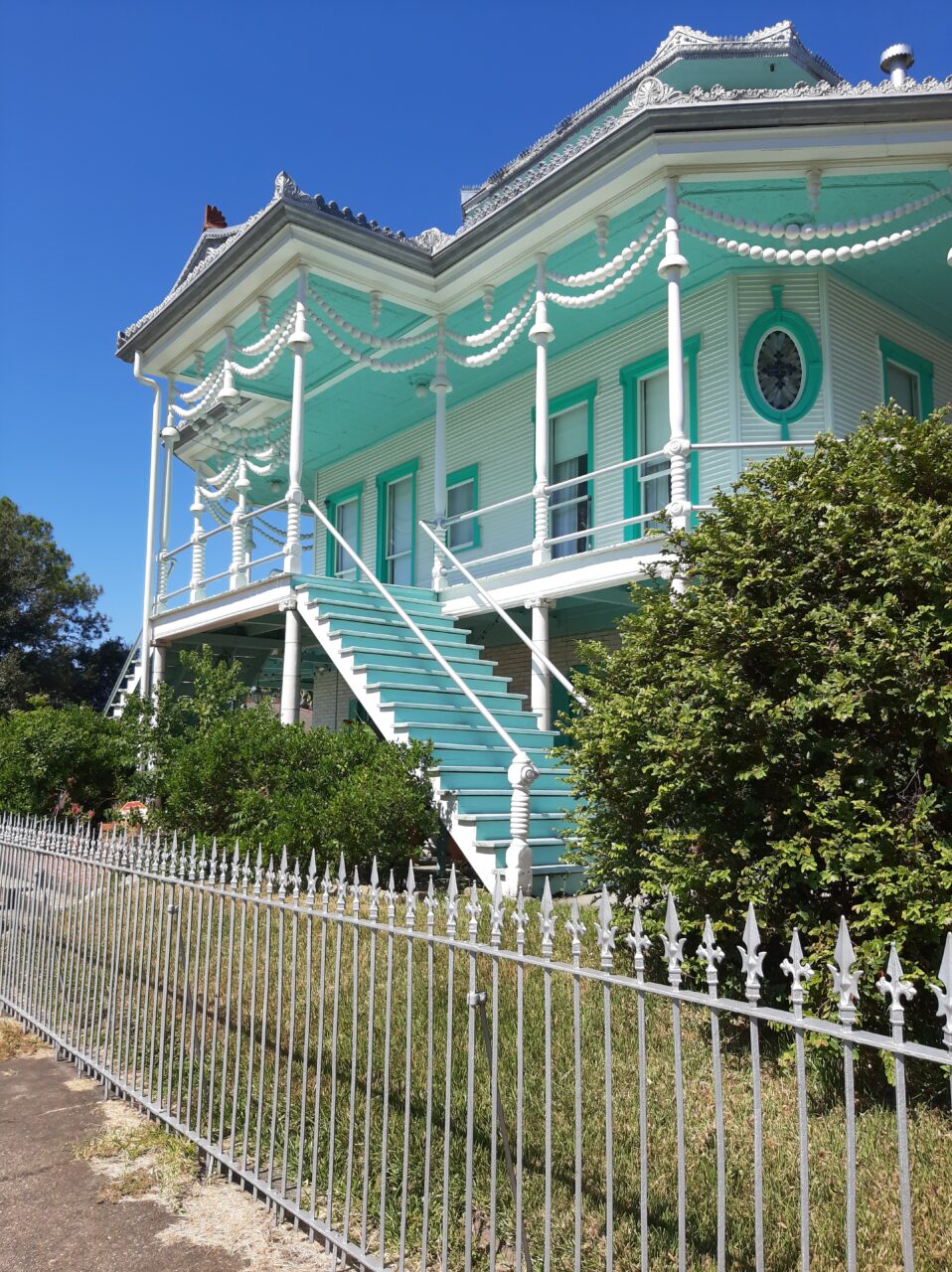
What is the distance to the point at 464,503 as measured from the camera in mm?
16219

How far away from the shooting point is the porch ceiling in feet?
33.6

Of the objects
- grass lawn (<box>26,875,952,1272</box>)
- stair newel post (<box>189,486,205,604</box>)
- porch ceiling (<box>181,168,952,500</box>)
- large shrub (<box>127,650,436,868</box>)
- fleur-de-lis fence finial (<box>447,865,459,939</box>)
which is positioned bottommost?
grass lawn (<box>26,875,952,1272</box>)

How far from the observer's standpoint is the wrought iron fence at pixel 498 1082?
9.39ft

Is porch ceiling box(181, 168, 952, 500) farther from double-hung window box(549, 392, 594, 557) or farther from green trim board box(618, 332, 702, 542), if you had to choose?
double-hung window box(549, 392, 594, 557)

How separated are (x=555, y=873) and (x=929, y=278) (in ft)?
28.2

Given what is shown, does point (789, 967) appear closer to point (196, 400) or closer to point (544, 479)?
point (544, 479)

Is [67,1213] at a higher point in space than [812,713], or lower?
lower

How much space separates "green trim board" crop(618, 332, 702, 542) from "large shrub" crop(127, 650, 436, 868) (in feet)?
15.7

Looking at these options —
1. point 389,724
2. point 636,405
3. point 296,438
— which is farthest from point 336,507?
point 389,724

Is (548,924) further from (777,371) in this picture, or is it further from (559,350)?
(559,350)

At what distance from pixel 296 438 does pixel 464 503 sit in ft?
15.1

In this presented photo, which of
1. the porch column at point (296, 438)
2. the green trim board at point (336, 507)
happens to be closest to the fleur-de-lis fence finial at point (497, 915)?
the porch column at point (296, 438)

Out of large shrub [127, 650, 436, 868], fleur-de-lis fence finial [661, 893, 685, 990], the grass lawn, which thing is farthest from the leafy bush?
fleur-de-lis fence finial [661, 893, 685, 990]

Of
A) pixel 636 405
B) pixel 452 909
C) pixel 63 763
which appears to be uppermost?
pixel 636 405
